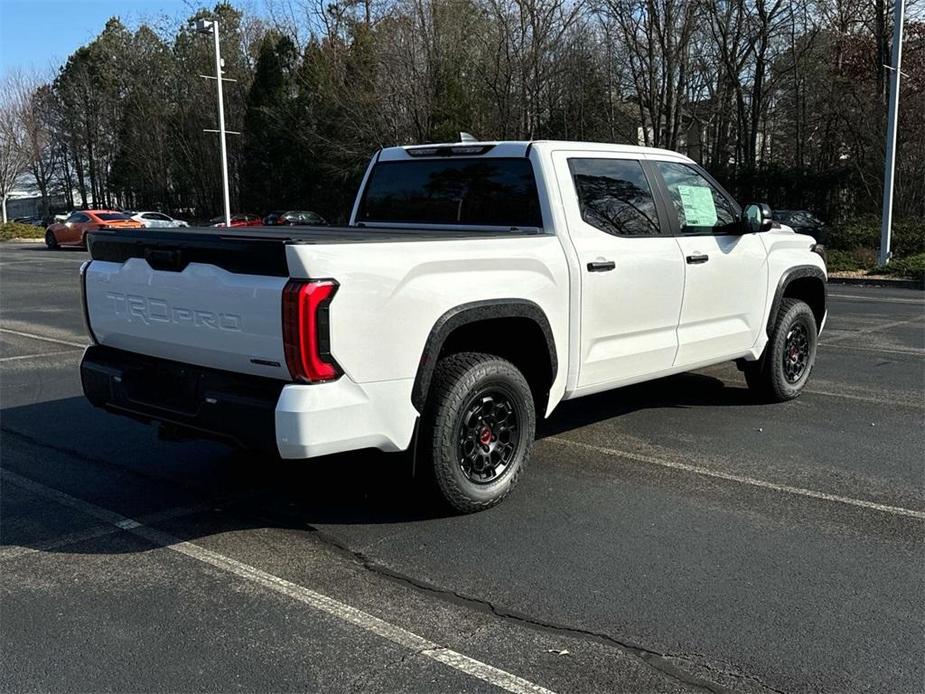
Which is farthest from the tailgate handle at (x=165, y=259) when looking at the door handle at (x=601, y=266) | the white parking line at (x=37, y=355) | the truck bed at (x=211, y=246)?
the white parking line at (x=37, y=355)

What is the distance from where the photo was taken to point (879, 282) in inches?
787

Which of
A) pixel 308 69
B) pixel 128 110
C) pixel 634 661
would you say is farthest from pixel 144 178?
pixel 634 661

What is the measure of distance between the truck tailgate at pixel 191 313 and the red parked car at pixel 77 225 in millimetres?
29534

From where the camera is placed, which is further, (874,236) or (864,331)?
(874,236)

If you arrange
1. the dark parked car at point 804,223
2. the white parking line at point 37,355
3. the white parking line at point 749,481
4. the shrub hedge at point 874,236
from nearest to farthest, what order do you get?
the white parking line at point 749,481, the white parking line at point 37,355, the shrub hedge at point 874,236, the dark parked car at point 804,223

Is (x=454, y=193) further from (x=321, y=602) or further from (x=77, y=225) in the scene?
(x=77, y=225)

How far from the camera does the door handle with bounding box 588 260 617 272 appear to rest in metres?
5.16

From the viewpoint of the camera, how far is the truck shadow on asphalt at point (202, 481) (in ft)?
15.3

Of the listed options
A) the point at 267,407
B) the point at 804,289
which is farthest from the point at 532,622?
the point at 804,289

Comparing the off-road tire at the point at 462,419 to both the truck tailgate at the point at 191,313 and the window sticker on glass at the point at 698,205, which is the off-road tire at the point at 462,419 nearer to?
the truck tailgate at the point at 191,313

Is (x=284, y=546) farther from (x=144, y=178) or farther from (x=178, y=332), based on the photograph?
(x=144, y=178)

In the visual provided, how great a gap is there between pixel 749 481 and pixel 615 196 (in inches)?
77.1

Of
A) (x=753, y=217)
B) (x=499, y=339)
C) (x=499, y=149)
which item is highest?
(x=499, y=149)

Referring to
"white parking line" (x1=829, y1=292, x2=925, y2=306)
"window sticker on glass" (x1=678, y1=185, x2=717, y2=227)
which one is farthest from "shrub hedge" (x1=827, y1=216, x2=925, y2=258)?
"window sticker on glass" (x1=678, y1=185, x2=717, y2=227)
